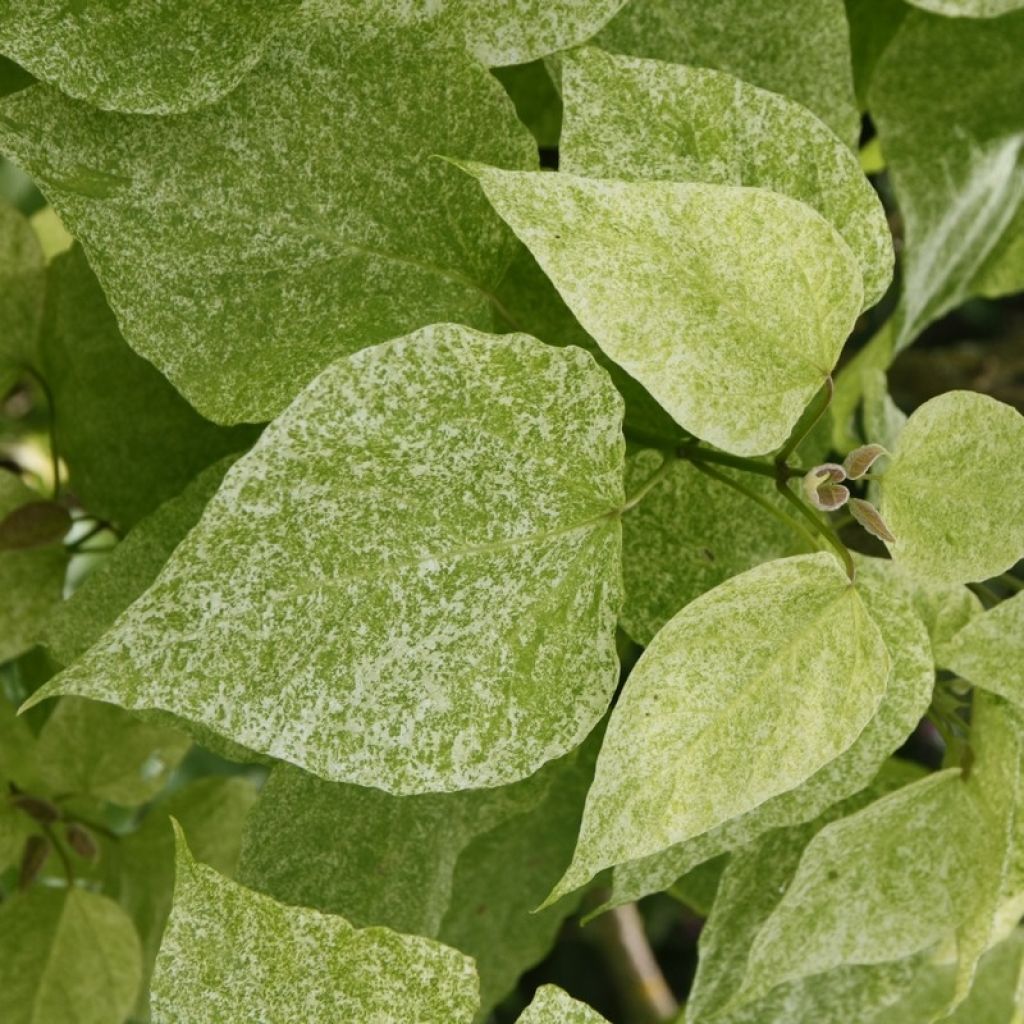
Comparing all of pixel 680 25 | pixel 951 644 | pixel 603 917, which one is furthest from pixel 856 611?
pixel 603 917

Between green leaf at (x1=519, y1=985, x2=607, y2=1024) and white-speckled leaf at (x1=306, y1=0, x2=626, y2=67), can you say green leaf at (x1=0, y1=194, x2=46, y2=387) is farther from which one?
green leaf at (x1=519, y1=985, x2=607, y2=1024)

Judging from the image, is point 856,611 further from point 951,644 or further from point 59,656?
point 59,656

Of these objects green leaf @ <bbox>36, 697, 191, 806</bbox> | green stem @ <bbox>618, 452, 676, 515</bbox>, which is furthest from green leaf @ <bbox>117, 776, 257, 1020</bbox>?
green stem @ <bbox>618, 452, 676, 515</bbox>

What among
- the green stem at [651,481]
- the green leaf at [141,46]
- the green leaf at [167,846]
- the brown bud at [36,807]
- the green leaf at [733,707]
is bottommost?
the green leaf at [167,846]

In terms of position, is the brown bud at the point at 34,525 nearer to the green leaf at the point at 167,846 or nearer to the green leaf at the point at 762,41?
the green leaf at the point at 167,846

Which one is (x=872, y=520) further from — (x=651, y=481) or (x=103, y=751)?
(x=103, y=751)

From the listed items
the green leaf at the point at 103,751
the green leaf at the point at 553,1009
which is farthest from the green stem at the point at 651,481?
the green leaf at the point at 103,751

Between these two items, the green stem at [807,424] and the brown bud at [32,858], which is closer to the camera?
the green stem at [807,424]

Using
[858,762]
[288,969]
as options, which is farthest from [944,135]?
[288,969]
